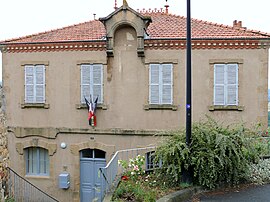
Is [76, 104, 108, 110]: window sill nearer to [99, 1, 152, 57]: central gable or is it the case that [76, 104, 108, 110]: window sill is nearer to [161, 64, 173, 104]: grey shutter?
[99, 1, 152, 57]: central gable

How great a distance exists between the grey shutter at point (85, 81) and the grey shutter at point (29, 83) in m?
2.26

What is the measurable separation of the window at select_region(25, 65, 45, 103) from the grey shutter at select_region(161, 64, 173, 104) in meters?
5.21

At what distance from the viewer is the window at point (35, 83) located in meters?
14.9

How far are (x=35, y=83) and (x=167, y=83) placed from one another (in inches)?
226

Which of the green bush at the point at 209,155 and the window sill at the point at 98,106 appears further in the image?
the window sill at the point at 98,106

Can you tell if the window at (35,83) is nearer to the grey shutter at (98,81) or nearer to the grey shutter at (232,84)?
the grey shutter at (98,81)

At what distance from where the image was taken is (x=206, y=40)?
13500 mm

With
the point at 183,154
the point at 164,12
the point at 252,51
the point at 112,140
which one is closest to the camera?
the point at 183,154

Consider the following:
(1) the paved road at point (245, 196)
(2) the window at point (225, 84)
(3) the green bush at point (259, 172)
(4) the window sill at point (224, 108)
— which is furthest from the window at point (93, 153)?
(1) the paved road at point (245, 196)

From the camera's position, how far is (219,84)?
13688 millimetres

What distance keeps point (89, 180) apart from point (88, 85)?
161 inches

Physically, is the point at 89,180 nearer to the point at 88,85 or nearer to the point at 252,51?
the point at 88,85

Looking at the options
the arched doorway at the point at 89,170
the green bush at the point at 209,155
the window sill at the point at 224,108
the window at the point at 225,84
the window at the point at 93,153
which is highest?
the window at the point at 225,84

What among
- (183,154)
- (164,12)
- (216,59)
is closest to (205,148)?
(183,154)
